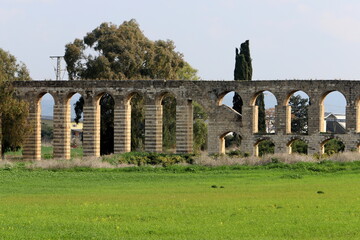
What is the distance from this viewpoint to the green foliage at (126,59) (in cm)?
7200

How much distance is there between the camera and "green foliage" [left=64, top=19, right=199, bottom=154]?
72000mm

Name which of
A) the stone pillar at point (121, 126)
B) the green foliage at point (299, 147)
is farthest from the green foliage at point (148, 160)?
the green foliage at point (299, 147)

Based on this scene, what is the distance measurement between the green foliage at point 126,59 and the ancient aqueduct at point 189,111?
8.75m

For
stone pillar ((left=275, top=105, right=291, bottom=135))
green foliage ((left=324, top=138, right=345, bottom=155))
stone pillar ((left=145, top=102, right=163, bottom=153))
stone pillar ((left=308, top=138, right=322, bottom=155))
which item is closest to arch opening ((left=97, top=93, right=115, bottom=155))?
stone pillar ((left=145, top=102, right=163, bottom=153))

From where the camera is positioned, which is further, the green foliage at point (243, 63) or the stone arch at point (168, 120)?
the stone arch at point (168, 120)

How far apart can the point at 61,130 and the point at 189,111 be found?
30.0 ft

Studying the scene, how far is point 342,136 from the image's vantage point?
57.5 m

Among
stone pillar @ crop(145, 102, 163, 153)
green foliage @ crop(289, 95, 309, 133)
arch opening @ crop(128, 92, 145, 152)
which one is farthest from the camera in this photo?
A: green foliage @ crop(289, 95, 309, 133)

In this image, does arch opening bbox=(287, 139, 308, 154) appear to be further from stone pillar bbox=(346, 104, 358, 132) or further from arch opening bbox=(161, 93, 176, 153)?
arch opening bbox=(161, 93, 176, 153)

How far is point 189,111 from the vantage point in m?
60.5

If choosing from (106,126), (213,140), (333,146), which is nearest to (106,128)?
(106,126)

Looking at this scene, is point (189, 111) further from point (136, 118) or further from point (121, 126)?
point (136, 118)

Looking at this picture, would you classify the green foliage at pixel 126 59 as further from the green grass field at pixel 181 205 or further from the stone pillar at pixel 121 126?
the green grass field at pixel 181 205

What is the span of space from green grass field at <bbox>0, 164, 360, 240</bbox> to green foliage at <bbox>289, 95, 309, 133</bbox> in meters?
49.0
